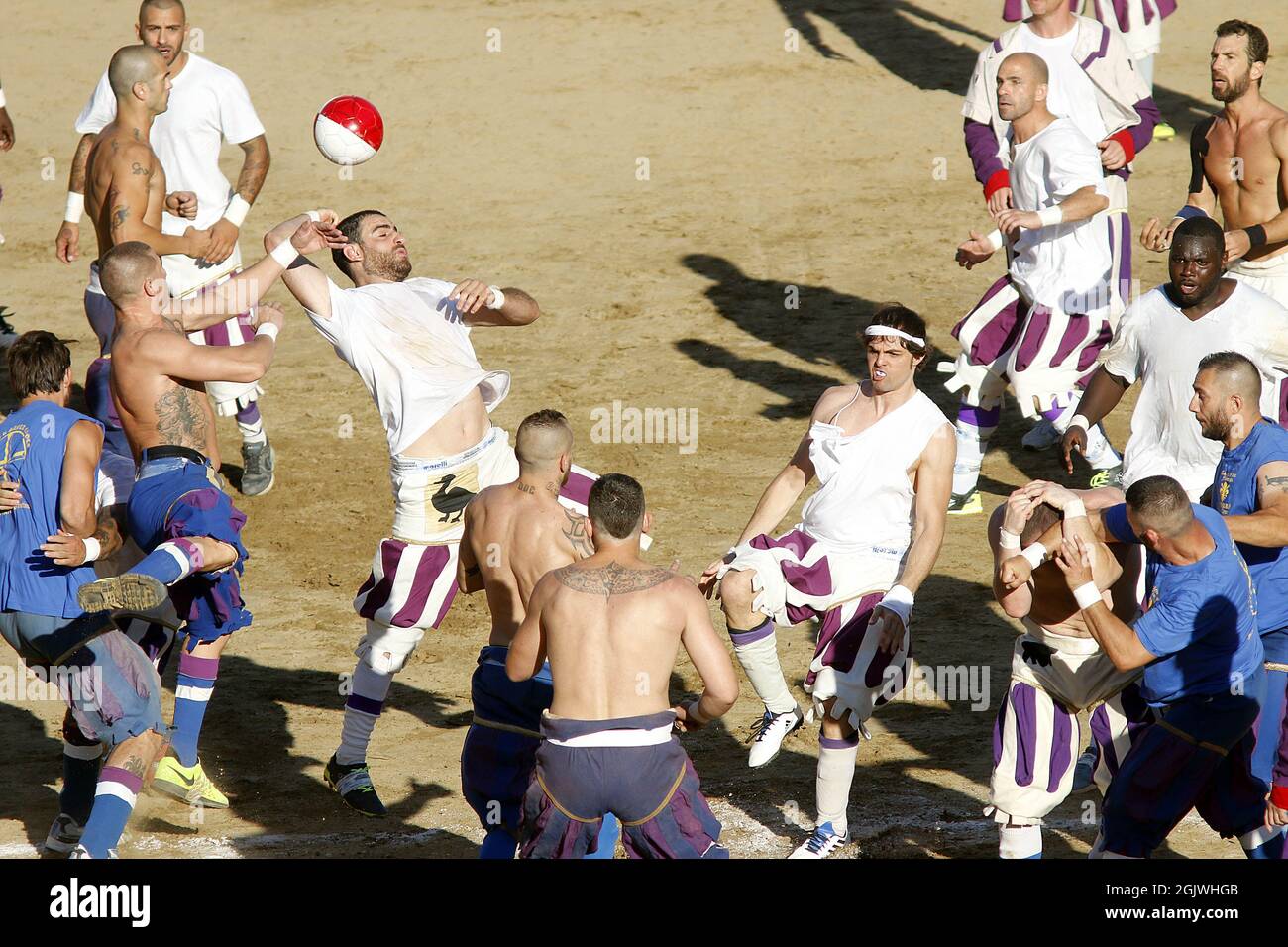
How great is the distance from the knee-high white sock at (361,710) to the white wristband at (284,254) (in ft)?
6.37

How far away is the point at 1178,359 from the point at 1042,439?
13.2ft

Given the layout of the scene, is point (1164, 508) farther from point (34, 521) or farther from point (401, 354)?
point (34, 521)

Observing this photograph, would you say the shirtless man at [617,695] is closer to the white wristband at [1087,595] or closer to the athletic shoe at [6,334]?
the white wristband at [1087,595]

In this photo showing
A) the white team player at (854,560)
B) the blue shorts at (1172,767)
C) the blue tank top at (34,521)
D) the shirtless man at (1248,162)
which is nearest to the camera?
the blue shorts at (1172,767)

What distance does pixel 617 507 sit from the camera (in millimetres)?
5859

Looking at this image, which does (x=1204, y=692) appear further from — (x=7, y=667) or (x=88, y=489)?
(x=7, y=667)

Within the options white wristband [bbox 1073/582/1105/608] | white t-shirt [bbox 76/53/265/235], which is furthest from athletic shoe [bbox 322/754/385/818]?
white t-shirt [bbox 76/53/265/235]

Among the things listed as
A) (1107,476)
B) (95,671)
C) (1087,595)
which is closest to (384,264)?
(95,671)

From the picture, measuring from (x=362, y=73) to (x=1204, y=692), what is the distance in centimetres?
1601

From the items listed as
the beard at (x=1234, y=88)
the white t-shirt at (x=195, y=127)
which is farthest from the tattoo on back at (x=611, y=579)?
the white t-shirt at (x=195, y=127)

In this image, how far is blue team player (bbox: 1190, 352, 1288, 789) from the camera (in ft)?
21.5

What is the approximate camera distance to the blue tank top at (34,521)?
691 centimetres

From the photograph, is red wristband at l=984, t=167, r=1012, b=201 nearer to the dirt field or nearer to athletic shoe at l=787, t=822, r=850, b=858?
the dirt field

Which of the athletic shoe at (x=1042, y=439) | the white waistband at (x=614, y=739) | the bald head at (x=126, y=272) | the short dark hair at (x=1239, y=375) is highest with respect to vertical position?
the bald head at (x=126, y=272)
